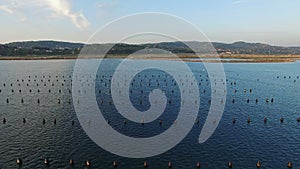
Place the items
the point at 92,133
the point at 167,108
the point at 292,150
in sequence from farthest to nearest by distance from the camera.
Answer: the point at 167,108 < the point at 92,133 < the point at 292,150

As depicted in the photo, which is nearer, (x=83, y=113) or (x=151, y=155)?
(x=151, y=155)

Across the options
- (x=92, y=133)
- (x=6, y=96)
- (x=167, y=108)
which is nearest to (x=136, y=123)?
(x=92, y=133)

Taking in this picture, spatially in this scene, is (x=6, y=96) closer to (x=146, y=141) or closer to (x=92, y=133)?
(x=92, y=133)

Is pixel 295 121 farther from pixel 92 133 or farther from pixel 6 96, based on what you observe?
pixel 6 96

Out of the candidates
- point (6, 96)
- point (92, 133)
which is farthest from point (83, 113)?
point (6, 96)

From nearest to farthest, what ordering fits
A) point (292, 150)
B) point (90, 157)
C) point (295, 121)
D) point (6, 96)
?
point (90, 157) → point (292, 150) → point (295, 121) → point (6, 96)

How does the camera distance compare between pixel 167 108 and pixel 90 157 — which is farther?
pixel 167 108

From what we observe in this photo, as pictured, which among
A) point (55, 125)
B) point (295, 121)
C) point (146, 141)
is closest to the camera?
point (146, 141)

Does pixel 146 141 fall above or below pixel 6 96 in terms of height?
below

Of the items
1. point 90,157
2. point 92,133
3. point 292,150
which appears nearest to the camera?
Result: point 90,157
